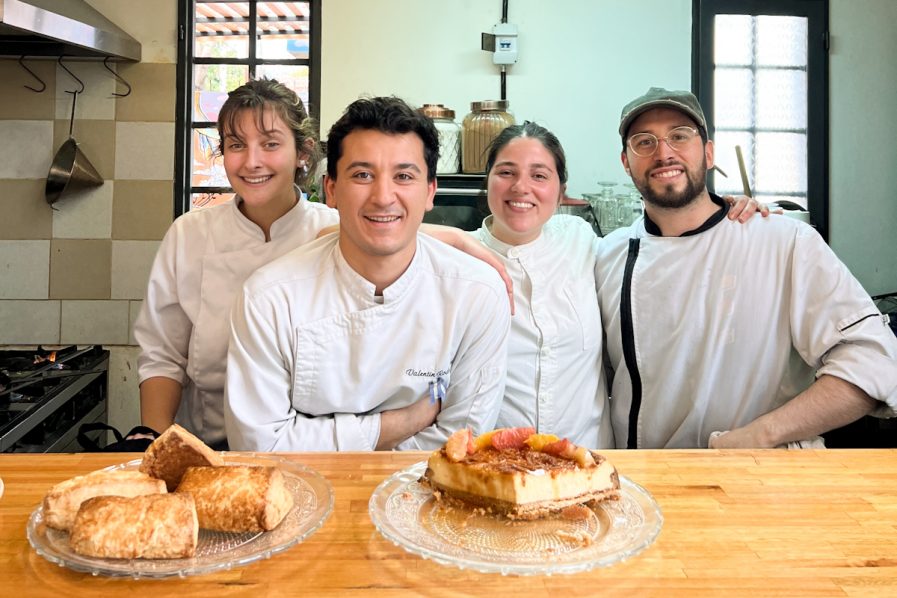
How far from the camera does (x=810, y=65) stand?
148 inches

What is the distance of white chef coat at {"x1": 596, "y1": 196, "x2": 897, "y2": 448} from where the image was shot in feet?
6.29

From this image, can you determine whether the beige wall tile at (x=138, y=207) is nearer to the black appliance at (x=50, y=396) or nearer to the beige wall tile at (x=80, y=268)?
the beige wall tile at (x=80, y=268)

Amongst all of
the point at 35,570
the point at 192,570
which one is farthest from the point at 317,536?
the point at 35,570

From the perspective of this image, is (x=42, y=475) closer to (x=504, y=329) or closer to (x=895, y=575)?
(x=504, y=329)

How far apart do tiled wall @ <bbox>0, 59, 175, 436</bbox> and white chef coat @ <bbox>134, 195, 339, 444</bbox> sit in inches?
69.5

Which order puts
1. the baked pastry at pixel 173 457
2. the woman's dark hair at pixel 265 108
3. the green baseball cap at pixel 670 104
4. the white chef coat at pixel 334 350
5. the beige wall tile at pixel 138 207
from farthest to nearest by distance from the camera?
the beige wall tile at pixel 138 207 < the green baseball cap at pixel 670 104 < the woman's dark hair at pixel 265 108 < the white chef coat at pixel 334 350 < the baked pastry at pixel 173 457

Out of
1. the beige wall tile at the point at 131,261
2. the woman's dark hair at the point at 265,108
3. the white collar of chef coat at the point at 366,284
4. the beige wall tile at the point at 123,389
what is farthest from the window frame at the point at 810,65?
the beige wall tile at the point at 123,389

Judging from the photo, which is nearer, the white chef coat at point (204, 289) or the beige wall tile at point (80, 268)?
the white chef coat at point (204, 289)

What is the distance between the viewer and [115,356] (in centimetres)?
375

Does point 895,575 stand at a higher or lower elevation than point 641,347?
lower

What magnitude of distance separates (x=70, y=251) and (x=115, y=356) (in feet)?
1.79

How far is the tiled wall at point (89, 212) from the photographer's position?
12.1ft

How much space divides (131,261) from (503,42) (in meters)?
2.04

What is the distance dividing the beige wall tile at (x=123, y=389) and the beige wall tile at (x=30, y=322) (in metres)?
0.31
